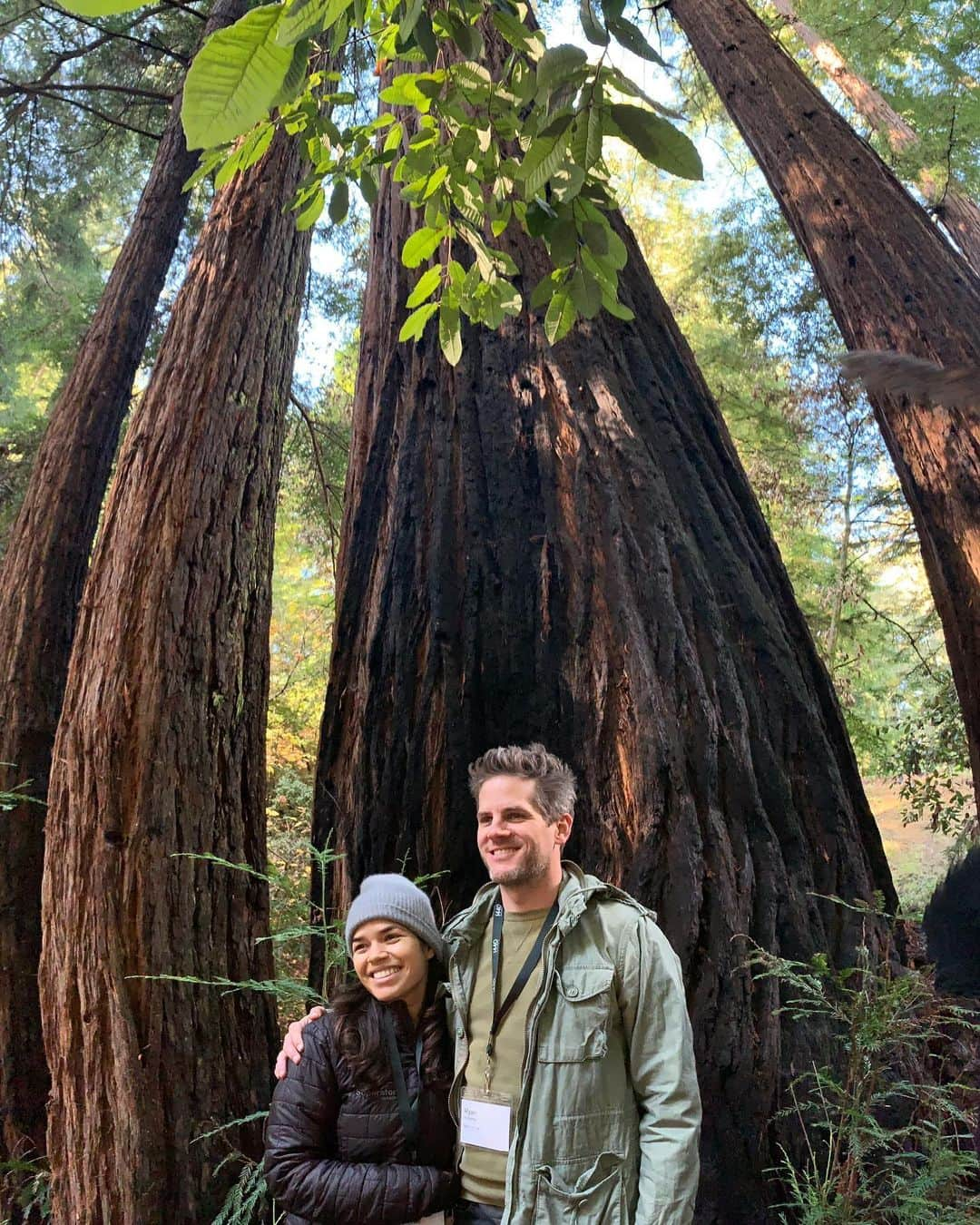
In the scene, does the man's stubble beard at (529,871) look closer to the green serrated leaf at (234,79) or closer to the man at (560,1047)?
the man at (560,1047)

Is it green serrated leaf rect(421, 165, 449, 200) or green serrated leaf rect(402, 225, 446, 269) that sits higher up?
green serrated leaf rect(421, 165, 449, 200)

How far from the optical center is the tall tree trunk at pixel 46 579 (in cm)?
457

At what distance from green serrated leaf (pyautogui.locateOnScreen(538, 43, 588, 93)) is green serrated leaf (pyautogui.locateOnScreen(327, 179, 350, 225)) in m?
0.80

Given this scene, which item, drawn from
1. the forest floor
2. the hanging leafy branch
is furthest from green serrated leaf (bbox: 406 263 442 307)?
the forest floor

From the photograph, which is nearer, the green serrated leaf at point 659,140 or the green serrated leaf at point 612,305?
the green serrated leaf at point 659,140

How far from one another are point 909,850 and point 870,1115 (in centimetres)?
1709

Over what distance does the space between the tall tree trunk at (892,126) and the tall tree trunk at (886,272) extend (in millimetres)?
2928

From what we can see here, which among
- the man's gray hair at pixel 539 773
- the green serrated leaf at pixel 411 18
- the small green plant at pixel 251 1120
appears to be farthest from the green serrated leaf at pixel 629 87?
the small green plant at pixel 251 1120

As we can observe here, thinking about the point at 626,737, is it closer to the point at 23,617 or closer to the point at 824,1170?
the point at 824,1170

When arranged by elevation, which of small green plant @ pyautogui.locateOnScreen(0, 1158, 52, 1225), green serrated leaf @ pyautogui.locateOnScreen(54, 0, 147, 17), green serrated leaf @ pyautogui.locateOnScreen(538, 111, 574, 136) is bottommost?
small green plant @ pyautogui.locateOnScreen(0, 1158, 52, 1225)

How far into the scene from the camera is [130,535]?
356cm

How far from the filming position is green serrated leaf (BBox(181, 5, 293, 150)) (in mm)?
993

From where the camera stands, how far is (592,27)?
4.32 ft

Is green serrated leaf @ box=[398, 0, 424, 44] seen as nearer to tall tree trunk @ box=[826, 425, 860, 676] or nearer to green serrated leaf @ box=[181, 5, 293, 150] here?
green serrated leaf @ box=[181, 5, 293, 150]
